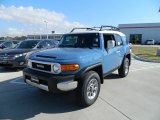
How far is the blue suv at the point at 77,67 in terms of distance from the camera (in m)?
4.59

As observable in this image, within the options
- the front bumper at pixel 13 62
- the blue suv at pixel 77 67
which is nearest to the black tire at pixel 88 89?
the blue suv at pixel 77 67

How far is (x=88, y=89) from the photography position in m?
5.00

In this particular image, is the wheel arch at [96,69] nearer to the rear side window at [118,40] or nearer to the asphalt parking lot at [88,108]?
the asphalt parking lot at [88,108]

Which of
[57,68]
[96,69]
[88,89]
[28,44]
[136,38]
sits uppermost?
[136,38]

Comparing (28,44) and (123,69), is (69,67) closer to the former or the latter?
(123,69)

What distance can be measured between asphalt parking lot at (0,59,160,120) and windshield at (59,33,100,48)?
153 centimetres

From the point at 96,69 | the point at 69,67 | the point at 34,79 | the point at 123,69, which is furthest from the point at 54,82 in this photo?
the point at 123,69

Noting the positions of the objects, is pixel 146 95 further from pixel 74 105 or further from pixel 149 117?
pixel 74 105

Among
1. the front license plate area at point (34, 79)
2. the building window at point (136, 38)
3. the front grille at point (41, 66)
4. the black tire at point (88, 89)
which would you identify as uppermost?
the building window at point (136, 38)

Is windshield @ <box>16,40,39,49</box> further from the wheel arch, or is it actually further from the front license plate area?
the wheel arch

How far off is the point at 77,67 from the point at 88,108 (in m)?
1.08

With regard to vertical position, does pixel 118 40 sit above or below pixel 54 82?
above

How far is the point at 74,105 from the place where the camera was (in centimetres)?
507

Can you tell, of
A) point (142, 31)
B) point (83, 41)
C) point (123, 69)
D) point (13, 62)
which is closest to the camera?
point (83, 41)
